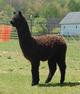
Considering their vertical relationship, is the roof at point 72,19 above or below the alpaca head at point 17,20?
below

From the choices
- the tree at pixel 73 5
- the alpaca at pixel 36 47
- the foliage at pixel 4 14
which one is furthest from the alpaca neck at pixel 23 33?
the tree at pixel 73 5

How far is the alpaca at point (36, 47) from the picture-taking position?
19.9 feet

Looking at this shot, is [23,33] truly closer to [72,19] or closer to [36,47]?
[36,47]

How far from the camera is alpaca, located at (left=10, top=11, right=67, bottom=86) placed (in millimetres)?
6070

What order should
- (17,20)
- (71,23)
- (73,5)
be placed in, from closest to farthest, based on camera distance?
(17,20), (71,23), (73,5)

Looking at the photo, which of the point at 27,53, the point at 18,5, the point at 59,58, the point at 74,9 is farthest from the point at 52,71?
the point at 18,5

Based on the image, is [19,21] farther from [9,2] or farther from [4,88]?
[9,2]

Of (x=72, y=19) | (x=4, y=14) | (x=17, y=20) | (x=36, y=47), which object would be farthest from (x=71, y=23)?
(x=17, y=20)

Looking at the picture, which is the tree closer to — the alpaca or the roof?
the roof

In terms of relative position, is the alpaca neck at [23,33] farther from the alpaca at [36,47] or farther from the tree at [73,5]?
the tree at [73,5]

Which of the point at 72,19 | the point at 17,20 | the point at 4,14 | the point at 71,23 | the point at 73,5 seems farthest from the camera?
the point at 73,5

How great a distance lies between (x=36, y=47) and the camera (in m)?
6.18

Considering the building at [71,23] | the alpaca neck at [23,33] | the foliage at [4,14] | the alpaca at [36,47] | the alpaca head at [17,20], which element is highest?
the alpaca head at [17,20]

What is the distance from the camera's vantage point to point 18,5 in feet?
309
